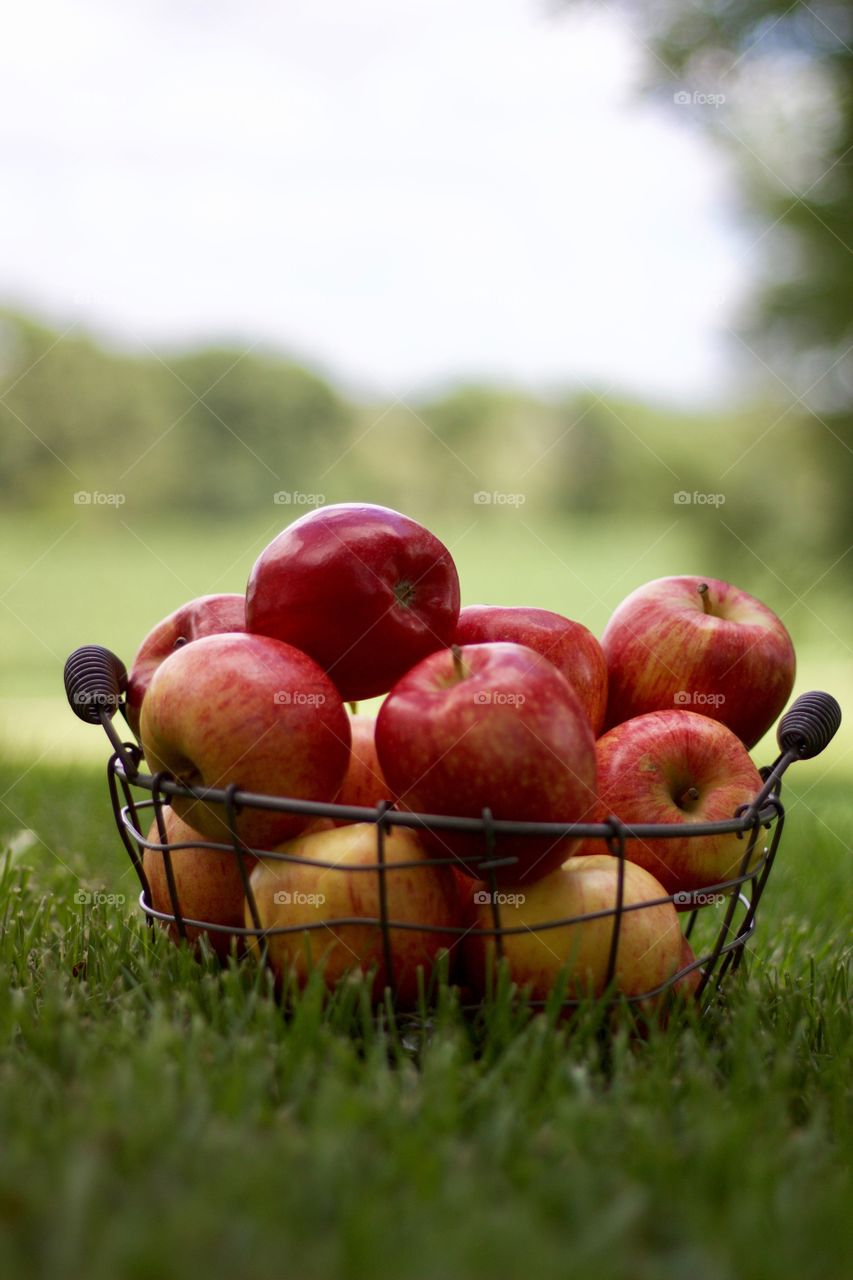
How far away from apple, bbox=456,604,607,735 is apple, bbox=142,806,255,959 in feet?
1.30

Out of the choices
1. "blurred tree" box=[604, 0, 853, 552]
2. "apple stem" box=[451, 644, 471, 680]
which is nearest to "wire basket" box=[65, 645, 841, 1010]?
"apple stem" box=[451, 644, 471, 680]

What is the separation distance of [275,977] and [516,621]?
20.3 inches

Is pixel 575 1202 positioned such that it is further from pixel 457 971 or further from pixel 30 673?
pixel 30 673

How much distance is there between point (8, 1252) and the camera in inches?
25.0

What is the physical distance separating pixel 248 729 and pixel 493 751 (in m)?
0.27

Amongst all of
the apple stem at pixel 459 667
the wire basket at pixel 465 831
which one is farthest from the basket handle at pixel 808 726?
the apple stem at pixel 459 667

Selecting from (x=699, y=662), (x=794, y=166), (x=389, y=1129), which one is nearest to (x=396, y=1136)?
(x=389, y=1129)

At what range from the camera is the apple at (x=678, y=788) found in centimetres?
129

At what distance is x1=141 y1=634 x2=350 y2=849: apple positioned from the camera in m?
1.20

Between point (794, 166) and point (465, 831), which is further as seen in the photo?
point (794, 166)

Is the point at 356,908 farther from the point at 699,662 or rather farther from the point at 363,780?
the point at 699,662

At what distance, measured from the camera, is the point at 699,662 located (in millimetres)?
1448

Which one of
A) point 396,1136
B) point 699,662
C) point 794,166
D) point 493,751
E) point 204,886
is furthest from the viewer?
point 794,166

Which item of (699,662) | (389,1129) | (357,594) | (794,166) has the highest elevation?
(794,166)
